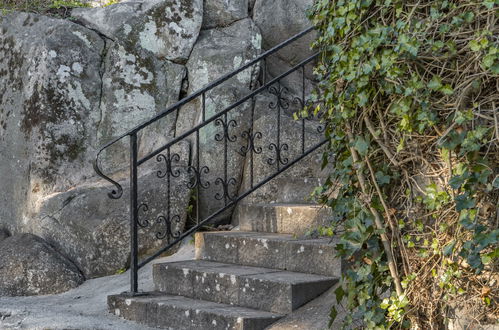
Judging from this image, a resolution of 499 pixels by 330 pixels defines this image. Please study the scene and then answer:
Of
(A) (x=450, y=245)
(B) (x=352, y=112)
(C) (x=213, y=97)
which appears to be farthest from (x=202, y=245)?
(A) (x=450, y=245)

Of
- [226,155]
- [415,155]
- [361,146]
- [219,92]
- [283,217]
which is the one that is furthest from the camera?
[219,92]

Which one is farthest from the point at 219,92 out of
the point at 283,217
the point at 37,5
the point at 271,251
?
the point at 271,251

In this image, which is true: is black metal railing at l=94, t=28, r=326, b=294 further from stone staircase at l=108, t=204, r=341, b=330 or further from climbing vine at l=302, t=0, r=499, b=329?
climbing vine at l=302, t=0, r=499, b=329

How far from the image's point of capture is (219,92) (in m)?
7.69

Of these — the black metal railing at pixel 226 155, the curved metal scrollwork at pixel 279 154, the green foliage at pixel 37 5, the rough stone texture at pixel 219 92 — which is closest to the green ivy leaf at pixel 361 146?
the black metal railing at pixel 226 155

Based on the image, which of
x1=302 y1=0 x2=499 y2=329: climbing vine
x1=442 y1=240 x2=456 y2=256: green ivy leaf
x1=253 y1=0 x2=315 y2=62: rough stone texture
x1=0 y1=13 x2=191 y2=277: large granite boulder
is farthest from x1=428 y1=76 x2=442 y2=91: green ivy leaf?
x1=253 y1=0 x2=315 y2=62: rough stone texture

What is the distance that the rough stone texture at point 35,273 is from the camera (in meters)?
6.96

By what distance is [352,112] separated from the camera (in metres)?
4.21

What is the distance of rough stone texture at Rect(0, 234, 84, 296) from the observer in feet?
→ 22.8

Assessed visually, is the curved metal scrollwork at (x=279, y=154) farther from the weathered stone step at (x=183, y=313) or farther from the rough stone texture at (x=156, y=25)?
the rough stone texture at (x=156, y=25)

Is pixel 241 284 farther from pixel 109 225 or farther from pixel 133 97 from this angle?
pixel 133 97

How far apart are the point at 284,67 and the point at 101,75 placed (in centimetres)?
177

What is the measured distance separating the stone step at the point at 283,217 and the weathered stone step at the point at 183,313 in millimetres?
805

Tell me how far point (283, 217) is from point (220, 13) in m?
3.04
